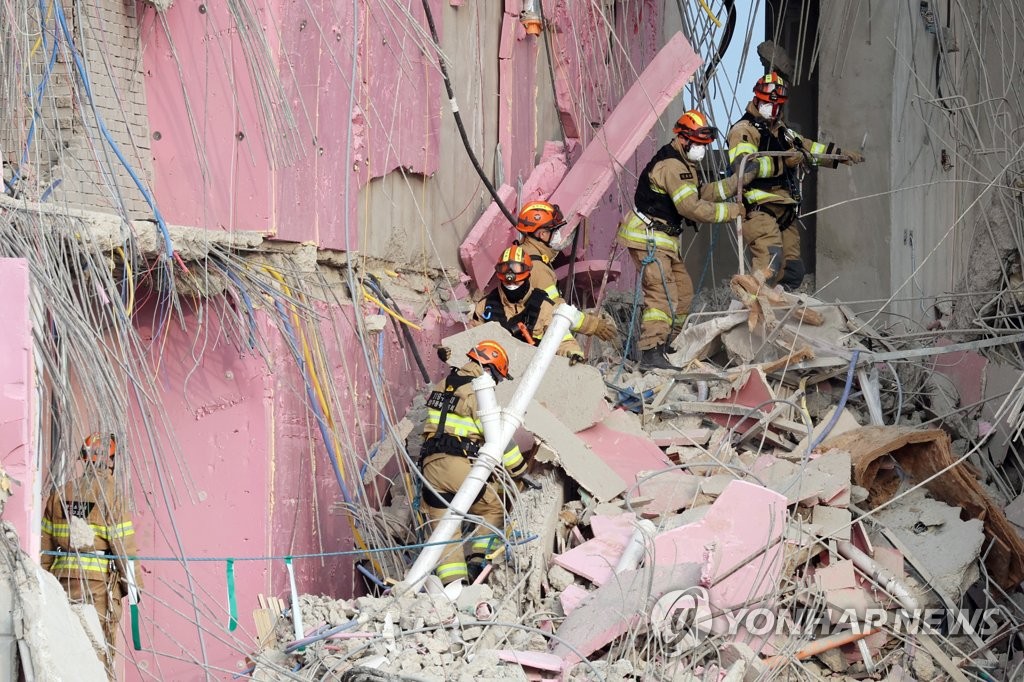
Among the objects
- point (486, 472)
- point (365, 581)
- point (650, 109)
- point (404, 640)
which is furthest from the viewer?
point (650, 109)

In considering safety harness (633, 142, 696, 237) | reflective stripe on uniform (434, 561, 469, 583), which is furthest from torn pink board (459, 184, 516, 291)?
reflective stripe on uniform (434, 561, 469, 583)

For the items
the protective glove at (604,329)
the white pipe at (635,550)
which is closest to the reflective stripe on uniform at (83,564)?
the white pipe at (635,550)

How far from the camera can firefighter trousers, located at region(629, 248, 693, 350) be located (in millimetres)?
8797

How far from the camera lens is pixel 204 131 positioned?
6.58 meters

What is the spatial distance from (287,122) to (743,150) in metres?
3.69

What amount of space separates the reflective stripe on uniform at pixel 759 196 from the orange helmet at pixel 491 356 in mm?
3006

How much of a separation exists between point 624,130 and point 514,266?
58.7 inches

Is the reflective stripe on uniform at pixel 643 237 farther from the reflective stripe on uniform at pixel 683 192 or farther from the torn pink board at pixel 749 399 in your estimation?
the torn pink board at pixel 749 399

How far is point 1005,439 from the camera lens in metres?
7.48

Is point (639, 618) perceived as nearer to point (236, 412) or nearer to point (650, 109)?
point (236, 412)

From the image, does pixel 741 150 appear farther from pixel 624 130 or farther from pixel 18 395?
pixel 18 395

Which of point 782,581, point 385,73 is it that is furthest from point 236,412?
point 782,581

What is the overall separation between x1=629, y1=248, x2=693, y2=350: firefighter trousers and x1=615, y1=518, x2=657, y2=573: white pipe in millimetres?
2596

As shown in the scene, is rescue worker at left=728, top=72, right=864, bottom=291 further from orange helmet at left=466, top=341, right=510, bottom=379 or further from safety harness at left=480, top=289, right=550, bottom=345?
orange helmet at left=466, top=341, right=510, bottom=379
